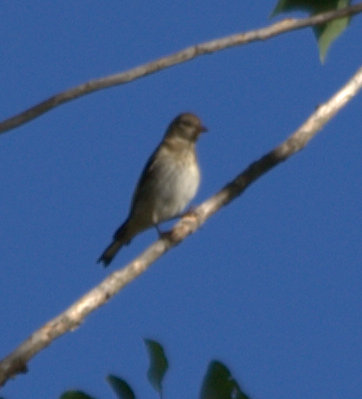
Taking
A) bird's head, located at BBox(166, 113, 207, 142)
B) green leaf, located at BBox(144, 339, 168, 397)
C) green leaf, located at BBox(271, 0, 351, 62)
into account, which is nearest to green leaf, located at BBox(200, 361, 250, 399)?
green leaf, located at BBox(144, 339, 168, 397)

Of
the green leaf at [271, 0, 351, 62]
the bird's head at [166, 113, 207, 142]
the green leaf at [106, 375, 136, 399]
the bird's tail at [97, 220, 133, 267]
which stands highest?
the bird's head at [166, 113, 207, 142]

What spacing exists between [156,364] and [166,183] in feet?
19.2

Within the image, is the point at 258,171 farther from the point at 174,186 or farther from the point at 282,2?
the point at 174,186

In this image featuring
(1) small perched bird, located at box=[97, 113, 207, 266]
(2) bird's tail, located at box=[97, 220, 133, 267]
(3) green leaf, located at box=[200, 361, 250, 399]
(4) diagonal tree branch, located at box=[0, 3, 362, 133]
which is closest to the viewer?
(3) green leaf, located at box=[200, 361, 250, 399]

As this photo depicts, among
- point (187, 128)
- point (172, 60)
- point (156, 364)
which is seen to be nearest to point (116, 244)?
point (187, 128)

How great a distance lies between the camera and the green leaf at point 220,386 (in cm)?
246

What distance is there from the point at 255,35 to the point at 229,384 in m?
1.50

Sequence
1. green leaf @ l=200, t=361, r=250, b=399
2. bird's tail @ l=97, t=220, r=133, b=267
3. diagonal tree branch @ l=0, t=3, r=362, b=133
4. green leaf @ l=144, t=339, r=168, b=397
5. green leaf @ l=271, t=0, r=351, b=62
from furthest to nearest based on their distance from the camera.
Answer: bird's tail @ l=97, t=220, r=133, b=267, green leaf @ l=271, t=0, r=351, b=62, diagonal tree branch @ l=0, t=3, r=362, b=133, green leaf @ l=144, t=339, r=168, b=397, green leaf @ l=200, t=361, r=250, b=399

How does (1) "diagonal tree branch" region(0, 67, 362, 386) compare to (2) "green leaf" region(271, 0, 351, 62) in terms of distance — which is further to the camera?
(2) "green leaf" region(271, 0, 351, 62)

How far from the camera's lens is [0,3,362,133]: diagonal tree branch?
3.00 meters

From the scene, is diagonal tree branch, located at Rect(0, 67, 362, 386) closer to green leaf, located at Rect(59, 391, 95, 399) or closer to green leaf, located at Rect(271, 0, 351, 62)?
green leaf, located at Rect(59, 391, 95, 399)

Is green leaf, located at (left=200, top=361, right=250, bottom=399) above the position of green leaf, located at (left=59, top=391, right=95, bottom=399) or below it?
below

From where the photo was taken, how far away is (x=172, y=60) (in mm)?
3375

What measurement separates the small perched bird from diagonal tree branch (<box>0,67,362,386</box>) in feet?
12.8
